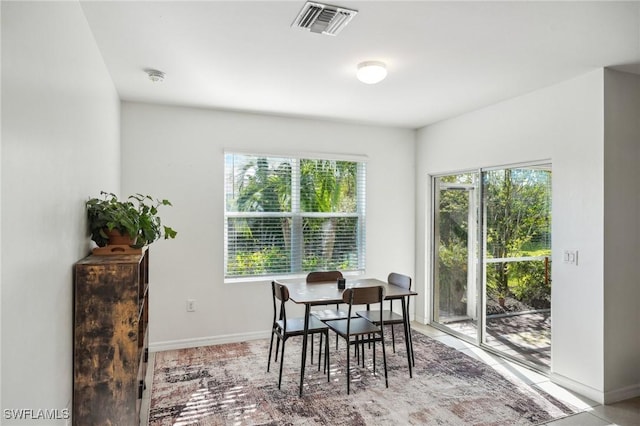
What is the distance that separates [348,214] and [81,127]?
3.31 meters

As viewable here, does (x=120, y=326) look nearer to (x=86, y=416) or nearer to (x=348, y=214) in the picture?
(x=86, y=416)

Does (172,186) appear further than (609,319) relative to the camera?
Yes

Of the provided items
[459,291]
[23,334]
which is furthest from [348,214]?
[23,334]

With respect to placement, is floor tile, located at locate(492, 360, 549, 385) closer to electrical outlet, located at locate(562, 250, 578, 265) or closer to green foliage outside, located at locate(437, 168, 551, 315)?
green foliage outside, located at locate(437, 168, 551, 315)

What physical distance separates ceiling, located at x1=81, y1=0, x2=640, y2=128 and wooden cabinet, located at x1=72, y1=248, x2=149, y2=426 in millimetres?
1510

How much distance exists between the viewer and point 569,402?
3027 mm

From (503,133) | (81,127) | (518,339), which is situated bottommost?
(518,339)

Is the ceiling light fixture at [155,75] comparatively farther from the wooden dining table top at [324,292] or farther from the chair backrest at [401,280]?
the chair backrest at [401,280]

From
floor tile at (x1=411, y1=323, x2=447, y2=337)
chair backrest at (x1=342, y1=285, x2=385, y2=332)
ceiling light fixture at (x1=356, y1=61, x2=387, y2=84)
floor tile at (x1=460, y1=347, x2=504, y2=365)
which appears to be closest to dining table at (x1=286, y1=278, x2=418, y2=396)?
chair backrest at (x1=342, y1=285, x2=385, y2=332)

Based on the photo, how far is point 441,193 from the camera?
199 inches

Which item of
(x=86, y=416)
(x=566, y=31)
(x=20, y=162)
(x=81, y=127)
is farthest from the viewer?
(x=566, y=31)

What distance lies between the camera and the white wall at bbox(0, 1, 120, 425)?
1282mm

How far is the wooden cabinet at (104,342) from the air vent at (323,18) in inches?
65.9

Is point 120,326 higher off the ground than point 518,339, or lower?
higher
